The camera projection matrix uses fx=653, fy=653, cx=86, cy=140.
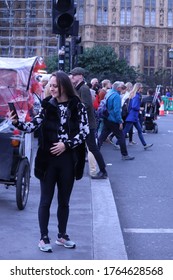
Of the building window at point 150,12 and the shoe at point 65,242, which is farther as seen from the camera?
the building window at point 150,12

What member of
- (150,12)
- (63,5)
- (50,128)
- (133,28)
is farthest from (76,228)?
(150,12)

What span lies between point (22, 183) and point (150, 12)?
63477 millimetres

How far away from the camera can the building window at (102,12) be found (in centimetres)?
6862

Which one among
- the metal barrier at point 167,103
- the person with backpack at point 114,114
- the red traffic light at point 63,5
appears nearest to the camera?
the red traffic light at point 63,5

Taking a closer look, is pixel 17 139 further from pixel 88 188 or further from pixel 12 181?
pixel 88 188

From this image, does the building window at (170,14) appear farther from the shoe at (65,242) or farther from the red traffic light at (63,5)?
the shoe at (65,242)

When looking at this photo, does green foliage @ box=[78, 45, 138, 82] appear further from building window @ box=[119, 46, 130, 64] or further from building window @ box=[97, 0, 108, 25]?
building window @ box=[97, 0, 108, 25]

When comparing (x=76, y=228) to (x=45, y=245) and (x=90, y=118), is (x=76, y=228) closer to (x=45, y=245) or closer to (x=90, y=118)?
(x=45, y=245)

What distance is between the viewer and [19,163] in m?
7.98

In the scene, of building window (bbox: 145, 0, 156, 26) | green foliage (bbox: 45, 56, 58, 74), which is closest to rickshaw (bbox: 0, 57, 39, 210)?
green foliage (bbox: 45, 56, 58, 74)

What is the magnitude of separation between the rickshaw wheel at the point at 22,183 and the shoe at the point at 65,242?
4.97 ft

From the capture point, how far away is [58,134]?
19.3ft

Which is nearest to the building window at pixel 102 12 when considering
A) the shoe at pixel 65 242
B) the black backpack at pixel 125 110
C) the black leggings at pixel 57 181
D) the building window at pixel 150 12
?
the building window at pixel 150 12

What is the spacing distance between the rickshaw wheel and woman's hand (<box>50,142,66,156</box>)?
6.42ft
